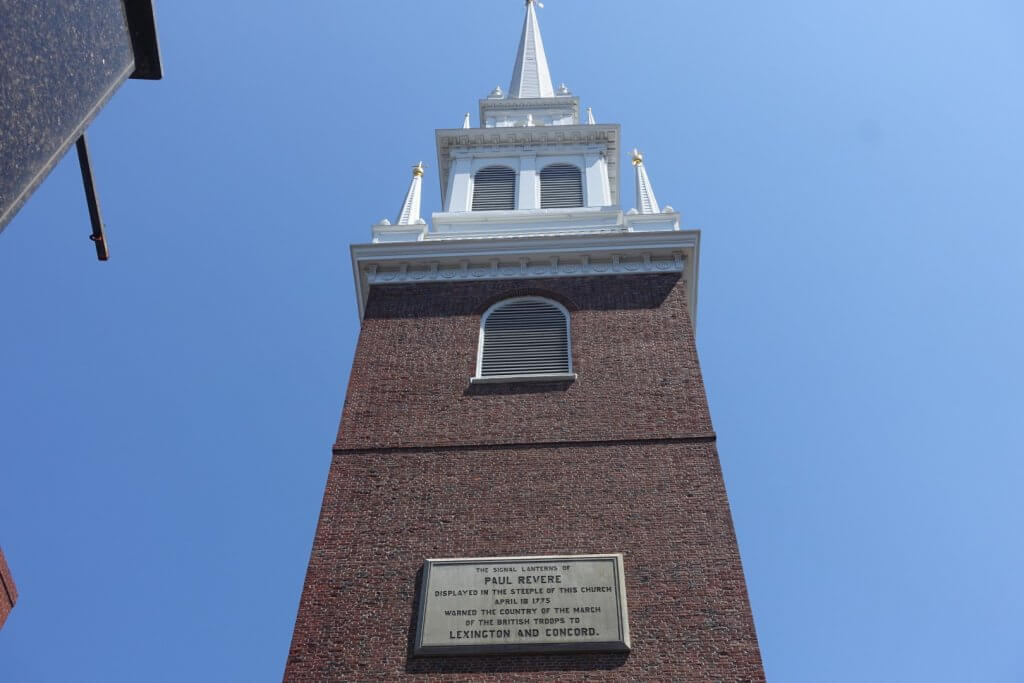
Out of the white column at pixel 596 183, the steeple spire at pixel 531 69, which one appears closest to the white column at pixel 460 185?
the white column at pixel 596 183

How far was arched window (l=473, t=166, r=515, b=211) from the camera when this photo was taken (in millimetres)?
24203

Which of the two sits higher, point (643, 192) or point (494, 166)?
point (494, 166)

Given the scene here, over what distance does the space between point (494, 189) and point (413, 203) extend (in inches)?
99.6

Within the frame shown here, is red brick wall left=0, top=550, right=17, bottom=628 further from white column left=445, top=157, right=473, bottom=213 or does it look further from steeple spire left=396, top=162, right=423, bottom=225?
white column left=445, top=157, right=473, bottom=213

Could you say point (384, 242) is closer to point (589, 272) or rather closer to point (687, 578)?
point (589, 272)

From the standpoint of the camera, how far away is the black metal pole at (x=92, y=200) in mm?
5469

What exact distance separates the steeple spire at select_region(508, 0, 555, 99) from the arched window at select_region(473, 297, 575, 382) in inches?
608

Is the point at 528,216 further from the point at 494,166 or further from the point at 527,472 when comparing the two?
the point at 527,472

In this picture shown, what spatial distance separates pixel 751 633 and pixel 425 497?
15.7 feet

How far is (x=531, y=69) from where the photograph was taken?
113 ft

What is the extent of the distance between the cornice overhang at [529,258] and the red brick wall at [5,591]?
8391 millimetres

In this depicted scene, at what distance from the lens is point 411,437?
595 inches

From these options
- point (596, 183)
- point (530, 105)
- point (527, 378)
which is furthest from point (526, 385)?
point (530, 105)

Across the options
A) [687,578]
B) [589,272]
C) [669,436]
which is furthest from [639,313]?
[687,578]
